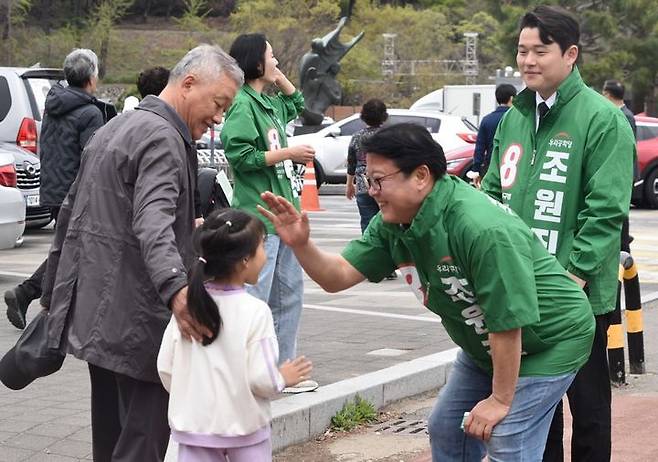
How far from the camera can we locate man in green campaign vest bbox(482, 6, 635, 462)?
4.37m

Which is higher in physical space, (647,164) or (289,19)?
(289,19)

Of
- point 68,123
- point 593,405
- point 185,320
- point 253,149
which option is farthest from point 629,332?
point 185,320

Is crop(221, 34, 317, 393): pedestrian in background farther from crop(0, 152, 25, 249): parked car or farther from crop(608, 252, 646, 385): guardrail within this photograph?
crop(0, 152, 25, 249): parked car

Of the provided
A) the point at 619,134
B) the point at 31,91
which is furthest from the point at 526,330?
the point at 31,91

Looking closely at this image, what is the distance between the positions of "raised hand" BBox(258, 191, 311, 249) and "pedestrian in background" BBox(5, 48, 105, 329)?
5157 millimetres

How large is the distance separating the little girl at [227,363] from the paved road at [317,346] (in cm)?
172

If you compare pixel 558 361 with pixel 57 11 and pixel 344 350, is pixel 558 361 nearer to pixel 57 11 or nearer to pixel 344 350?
pixel 344 350

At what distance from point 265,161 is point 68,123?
3.21m

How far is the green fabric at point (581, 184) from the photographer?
4.35 m

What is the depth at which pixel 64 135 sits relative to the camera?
877 cm

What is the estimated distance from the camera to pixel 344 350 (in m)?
7.85

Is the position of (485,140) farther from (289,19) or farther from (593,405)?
(289,19)

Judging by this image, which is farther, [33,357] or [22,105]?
[22,105]

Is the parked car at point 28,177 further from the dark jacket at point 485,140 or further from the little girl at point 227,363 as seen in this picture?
the little girl at point 227,363
